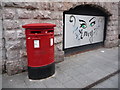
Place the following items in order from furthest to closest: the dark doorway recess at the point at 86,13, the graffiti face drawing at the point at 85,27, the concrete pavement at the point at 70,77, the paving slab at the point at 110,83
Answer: the graffiti face drawing at the point at 85,27
the dark doorway recess at the point at 86,13
the paving slab at the point at 110,83
the concrete pavement at the point at 70,77

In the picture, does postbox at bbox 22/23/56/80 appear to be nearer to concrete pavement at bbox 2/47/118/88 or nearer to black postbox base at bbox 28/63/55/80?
black postbox base at bbox 28/63/55/80

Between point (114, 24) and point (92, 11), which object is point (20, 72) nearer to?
point (92, 11)

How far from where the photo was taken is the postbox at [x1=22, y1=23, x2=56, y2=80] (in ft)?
8.35

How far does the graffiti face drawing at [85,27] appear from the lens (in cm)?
475

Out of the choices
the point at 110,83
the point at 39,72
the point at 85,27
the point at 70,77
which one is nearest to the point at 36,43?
the point at 39,72

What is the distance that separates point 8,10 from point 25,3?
0.52 m

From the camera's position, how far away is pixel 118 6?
20.1ft

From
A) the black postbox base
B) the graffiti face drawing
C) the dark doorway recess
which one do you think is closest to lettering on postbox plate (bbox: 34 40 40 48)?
the black postbox base

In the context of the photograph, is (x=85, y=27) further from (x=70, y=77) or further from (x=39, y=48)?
(x=39, y=48)

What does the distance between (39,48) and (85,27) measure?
329 centimetres

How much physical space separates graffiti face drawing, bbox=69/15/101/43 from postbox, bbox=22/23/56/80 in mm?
2153

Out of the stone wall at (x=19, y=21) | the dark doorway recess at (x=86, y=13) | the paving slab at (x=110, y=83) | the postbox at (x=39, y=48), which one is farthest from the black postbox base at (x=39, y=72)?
the dark doorway recess at (x=86, y=13)

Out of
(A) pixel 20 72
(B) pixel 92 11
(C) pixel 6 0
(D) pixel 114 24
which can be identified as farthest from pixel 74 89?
(D) pixel 114 24

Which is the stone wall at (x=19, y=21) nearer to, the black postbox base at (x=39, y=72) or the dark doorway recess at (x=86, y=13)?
the black postbox base at (x=39, y=72)
